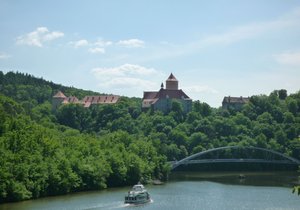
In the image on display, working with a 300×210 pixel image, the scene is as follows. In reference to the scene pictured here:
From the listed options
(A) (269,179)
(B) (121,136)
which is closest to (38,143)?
(B) (121,136)

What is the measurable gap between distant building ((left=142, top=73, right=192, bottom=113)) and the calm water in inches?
1584

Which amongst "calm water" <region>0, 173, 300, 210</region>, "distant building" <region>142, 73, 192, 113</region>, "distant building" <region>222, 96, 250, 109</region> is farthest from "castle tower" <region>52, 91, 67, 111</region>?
"calm water" <region>0, 173, 300, 210</region>

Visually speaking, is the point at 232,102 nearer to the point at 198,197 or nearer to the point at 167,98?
the point at 167,98

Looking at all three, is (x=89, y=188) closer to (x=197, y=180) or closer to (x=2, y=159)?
(x=2, y=159)

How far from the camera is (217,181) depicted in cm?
5934

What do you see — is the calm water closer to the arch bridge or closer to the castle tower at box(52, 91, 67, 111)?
the arch bridge

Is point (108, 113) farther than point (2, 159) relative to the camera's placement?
Yes

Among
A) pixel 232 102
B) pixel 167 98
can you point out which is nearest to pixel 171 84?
pixel 167 98

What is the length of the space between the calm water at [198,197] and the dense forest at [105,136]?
1900mm

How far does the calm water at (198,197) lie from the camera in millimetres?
38281

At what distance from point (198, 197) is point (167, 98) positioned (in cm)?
5662

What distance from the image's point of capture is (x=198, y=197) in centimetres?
4459

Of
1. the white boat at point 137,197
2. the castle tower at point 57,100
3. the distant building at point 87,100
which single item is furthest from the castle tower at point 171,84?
the white boat at point 137,197

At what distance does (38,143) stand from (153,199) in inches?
420
